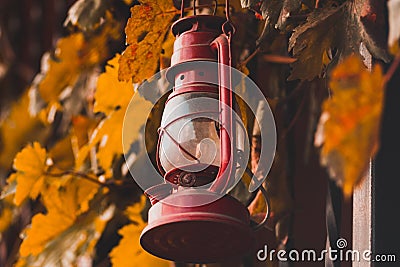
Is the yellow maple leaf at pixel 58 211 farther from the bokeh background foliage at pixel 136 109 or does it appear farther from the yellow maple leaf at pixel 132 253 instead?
the yellow maple leaf at pixel 132 253

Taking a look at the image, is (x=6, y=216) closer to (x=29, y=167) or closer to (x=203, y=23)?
(x=29, y=167)

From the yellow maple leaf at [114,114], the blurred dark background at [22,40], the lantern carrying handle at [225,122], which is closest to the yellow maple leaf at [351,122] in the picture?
the lantern carrying handle at [225,122]

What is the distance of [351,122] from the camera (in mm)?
1219

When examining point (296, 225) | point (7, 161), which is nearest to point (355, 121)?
point (296, 225)

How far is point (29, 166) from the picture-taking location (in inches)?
91.6

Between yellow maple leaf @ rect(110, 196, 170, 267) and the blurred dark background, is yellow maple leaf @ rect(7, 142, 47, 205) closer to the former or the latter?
yellow maple leaf @ rect(110, 196, 170, 267)

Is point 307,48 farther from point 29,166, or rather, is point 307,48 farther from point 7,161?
point 7,161

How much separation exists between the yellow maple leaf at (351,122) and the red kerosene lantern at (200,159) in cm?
36

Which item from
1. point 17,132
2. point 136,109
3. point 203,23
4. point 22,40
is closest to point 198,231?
point 203,23

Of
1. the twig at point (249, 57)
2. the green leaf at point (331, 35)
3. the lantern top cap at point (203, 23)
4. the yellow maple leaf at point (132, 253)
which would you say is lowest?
the yellow maple leaf at point (132, 253)

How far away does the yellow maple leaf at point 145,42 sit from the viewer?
1.87 metres

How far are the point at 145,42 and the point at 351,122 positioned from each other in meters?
0.74

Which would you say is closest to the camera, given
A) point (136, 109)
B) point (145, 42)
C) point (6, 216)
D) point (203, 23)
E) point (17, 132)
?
point (203, 23)

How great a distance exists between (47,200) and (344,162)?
1.33 m
